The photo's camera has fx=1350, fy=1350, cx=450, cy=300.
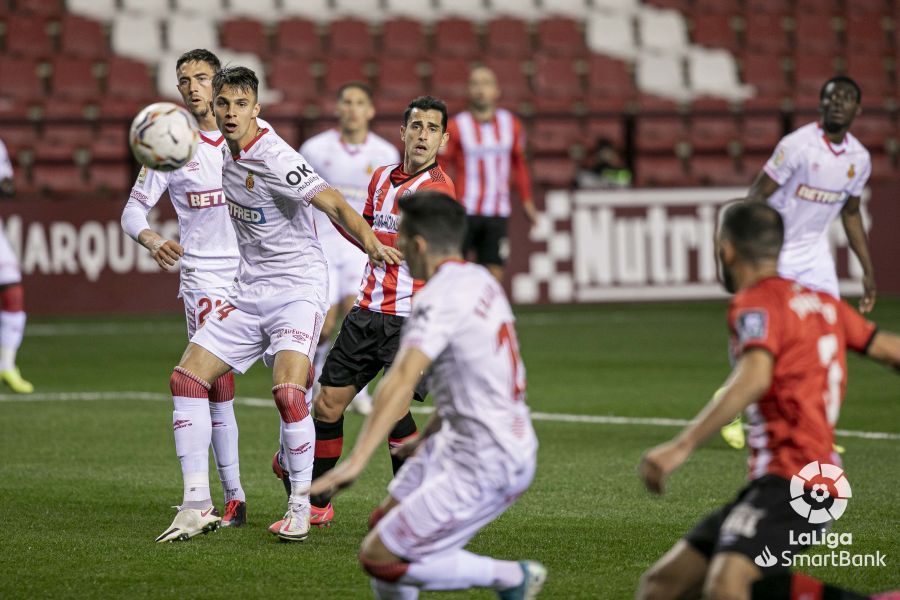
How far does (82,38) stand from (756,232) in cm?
1740

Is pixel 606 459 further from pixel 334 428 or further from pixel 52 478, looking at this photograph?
pixel 52 478

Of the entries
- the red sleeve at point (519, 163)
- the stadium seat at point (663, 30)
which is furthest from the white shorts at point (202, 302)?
the stadium seat at point (663, 30)

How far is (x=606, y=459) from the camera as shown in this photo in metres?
8.62

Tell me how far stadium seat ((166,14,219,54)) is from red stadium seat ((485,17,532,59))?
419 cm

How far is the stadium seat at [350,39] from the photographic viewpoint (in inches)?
811

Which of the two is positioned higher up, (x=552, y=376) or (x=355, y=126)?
(x=355, y=126)

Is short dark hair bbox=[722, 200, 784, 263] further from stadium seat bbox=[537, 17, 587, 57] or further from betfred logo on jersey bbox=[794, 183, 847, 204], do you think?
stadium seat bbox=[537, 17, 587, 57]

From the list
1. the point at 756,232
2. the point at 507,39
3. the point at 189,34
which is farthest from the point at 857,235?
the point at 189,34

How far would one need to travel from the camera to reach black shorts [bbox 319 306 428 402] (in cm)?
700

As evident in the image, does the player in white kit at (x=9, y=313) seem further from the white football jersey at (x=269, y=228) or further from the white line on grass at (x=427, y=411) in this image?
the white football jersey at (x=269, y=228)

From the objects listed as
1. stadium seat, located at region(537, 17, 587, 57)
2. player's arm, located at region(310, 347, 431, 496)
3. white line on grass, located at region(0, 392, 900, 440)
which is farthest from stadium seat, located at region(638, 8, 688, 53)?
player's arm, located at region(310, 347, 431, 496)

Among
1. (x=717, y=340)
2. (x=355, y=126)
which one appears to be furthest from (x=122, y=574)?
(x=717, y=340)

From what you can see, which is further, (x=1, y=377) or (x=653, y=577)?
(x=1, y=377)

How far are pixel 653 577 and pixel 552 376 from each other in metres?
8.24
